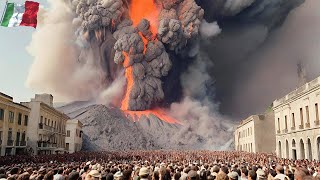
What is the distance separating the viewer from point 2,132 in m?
37.3

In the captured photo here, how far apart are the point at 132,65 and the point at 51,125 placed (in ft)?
154

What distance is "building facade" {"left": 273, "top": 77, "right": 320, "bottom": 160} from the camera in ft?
101

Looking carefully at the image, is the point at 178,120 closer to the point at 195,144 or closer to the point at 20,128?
the point at 195,144

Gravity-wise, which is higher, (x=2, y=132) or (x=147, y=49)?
(x=147, y=49)

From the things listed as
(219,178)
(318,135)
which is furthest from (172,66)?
(219,178)

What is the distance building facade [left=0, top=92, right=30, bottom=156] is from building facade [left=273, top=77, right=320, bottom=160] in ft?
111

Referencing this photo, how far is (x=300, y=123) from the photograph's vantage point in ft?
115

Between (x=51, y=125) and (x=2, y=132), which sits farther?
(x=51, y=125)

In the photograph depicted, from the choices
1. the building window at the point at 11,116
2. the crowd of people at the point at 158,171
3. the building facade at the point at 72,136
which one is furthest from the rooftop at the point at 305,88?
the building facade at the point at 72,136

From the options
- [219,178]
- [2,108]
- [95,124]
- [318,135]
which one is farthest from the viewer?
[95,124]

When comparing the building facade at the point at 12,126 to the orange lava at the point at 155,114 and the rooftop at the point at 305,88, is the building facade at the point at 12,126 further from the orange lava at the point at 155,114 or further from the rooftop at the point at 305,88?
the orange lava at the point at 155,114

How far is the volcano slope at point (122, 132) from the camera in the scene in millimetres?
83062

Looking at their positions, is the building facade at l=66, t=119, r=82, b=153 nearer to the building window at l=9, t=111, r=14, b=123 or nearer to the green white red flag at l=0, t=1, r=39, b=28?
the building window at l=9, t=111, r=14, b=123

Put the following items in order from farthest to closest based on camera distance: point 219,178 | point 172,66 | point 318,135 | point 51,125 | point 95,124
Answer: point 172,66 → point 95,124 → point 51,125 → point 318,135 → point 219,178
